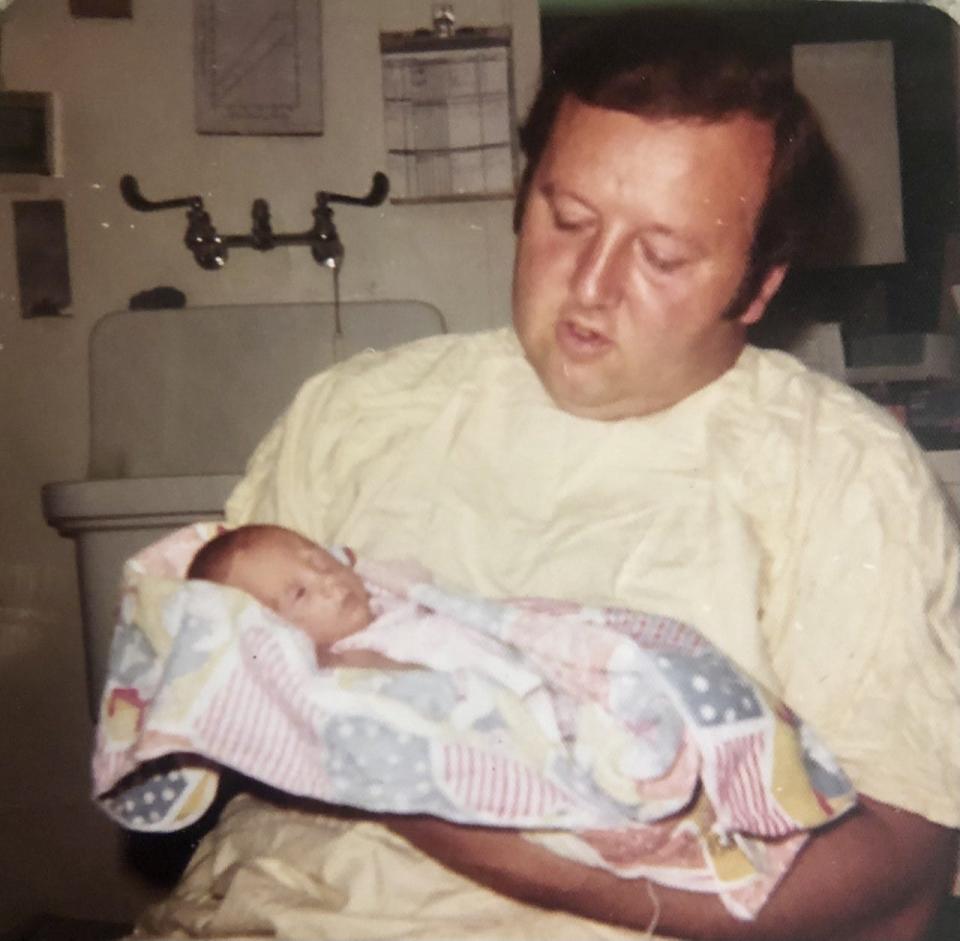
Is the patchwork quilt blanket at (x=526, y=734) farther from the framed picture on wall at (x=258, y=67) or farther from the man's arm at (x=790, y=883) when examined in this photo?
the framed picture on wall at (x=258, y=67)

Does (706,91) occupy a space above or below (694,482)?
above

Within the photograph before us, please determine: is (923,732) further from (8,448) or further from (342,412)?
(8,448)

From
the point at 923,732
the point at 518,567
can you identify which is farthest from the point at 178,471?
the point at 923,732

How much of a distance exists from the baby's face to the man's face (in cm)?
20

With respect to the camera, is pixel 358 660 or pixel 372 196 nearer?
pixel 358 660

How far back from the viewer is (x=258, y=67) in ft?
2.11

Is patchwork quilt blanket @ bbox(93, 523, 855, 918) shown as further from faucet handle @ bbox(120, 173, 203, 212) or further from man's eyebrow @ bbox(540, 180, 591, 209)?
faucet handle @ bbox(120, 173, 203, 212)

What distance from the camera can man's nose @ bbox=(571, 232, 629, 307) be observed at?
20.4 inches

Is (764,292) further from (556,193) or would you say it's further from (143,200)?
(143,200)

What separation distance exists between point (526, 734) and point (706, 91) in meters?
0.38

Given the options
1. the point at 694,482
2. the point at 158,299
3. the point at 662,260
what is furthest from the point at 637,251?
the point at 158,299

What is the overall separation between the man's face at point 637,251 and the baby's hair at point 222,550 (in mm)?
220

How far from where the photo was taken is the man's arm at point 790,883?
0.45 metres

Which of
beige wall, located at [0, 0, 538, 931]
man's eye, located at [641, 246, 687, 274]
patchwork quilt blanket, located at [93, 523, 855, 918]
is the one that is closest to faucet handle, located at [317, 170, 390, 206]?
beige wall, located at [0, 0, 538, 931]
